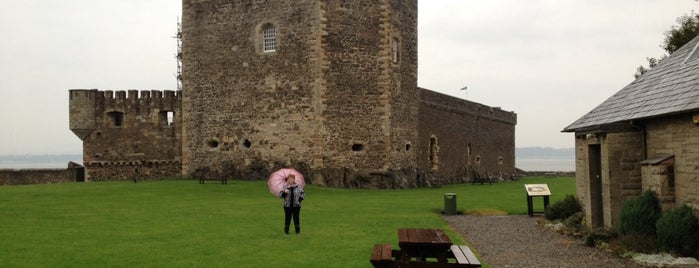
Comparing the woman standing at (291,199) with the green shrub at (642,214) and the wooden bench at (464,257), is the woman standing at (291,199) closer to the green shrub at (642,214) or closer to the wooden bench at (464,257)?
the wooden bench at (464,257)

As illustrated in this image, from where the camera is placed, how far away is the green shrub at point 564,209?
17694 millimetres

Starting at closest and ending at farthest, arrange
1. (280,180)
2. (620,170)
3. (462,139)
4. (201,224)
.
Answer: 1. (620,170)
2. (280,180)
3. (201,224)
4. (462,139)

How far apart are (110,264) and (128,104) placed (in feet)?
90.7

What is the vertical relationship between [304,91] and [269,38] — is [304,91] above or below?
below

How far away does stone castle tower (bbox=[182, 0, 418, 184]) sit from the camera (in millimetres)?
30516

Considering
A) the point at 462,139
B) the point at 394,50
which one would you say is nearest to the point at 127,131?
the point at 394,50

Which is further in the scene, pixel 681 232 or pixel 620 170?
pixel 620 170

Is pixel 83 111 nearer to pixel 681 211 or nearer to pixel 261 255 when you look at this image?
pixel 261 255

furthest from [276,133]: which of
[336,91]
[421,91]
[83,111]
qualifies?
[83,111]

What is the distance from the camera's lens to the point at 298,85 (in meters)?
30.6

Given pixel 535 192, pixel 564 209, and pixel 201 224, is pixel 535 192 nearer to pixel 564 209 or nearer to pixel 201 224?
pixel 564 209

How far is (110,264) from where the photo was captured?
1101 cm

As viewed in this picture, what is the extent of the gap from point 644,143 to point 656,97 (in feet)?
2.97

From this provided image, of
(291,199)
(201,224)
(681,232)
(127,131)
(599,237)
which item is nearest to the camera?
(681,232)
